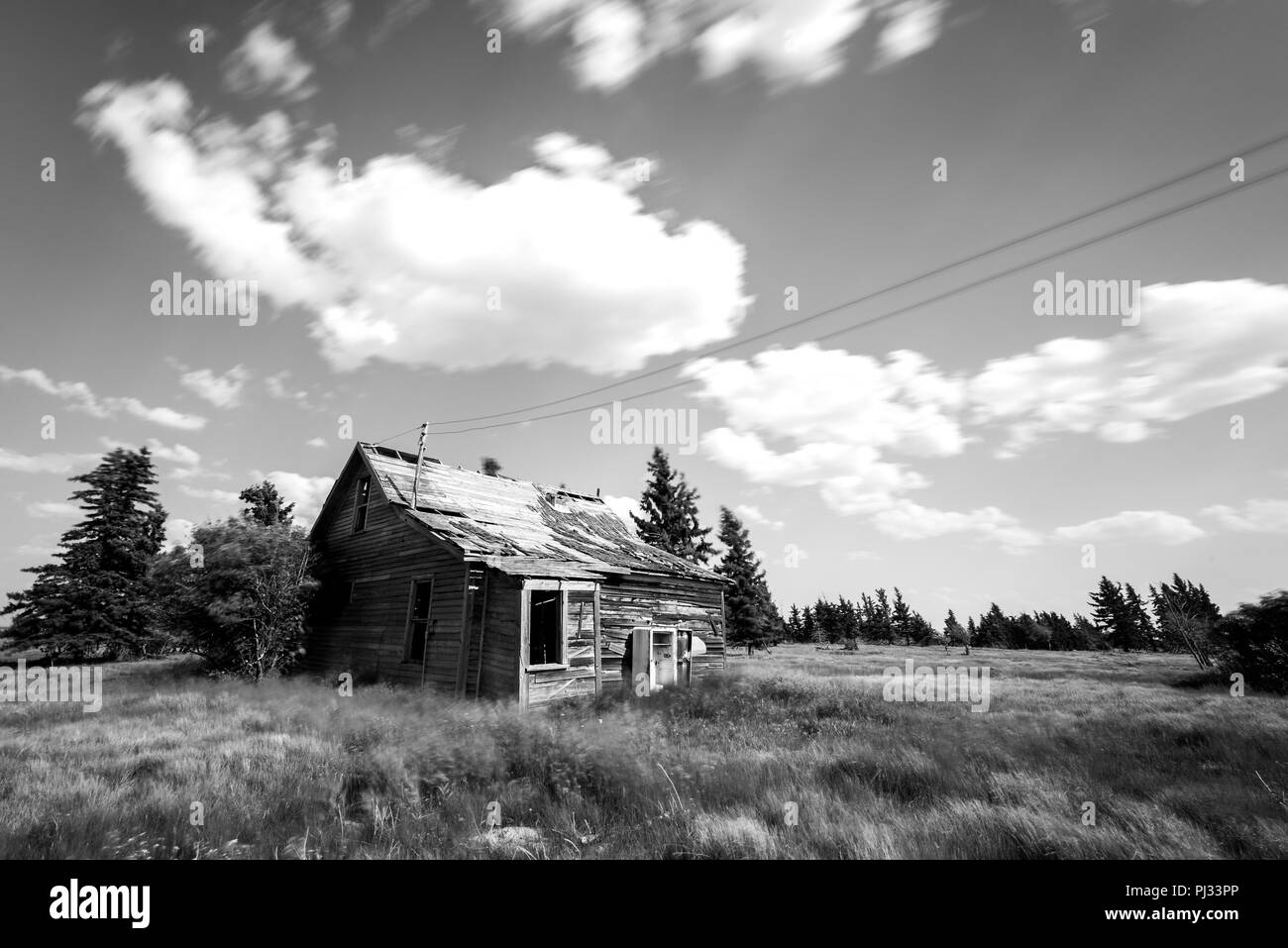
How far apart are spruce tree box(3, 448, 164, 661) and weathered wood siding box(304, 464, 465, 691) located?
13.7 metres

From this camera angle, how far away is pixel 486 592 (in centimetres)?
1298

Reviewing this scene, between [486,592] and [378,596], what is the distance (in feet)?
15.6

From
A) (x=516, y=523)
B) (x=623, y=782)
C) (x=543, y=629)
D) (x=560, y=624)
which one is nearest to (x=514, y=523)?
(x=516, y=523)

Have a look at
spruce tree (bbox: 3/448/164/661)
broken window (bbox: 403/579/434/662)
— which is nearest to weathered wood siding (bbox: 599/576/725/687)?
broken window (bbox: 403/579/434/662)

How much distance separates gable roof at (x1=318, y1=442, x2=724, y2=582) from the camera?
13.9m

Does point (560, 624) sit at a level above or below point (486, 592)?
below

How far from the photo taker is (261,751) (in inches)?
296

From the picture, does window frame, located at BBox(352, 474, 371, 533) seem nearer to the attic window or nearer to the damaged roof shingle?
the attic window

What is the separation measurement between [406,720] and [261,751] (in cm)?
222

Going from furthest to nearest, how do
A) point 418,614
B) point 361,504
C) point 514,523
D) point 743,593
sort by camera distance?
point 743,593, point 514,523, point 361,504, point 418,614

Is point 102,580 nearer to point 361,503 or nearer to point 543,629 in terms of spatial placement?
point 361,503
